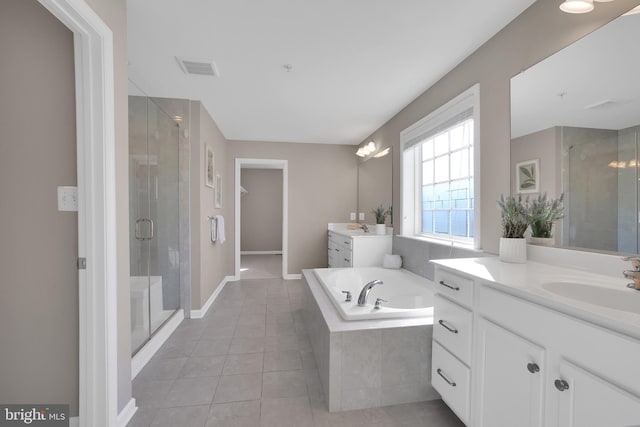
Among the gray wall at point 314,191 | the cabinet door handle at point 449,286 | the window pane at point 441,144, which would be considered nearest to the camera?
the cabinet door handle at point 449,286

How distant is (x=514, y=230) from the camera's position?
1.57 m

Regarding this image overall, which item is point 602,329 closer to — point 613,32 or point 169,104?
point 613,32

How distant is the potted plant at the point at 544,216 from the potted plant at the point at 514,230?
38mm

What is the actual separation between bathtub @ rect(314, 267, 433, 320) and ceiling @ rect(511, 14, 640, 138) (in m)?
1.34

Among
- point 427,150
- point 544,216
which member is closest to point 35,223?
point 544,216

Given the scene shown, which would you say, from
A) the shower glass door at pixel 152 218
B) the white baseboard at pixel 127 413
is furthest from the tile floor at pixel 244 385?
the shower glass door at pixel 152 218

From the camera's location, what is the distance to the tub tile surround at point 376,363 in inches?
61.8

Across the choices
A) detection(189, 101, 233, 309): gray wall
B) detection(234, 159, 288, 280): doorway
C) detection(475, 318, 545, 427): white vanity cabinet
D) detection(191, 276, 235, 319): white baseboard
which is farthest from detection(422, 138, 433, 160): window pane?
detection(234, 159, 288, 280): doorway

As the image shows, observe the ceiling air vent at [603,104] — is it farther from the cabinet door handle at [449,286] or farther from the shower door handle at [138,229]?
the shower door handle at [138,229]

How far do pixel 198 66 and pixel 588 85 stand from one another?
2571 mm

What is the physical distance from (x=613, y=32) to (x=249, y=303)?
368cm

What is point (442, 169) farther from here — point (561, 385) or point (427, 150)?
point (561, 385)

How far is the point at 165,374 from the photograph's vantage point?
1.92 meters

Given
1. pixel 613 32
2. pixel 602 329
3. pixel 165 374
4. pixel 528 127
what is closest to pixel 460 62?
pixel 528 127
